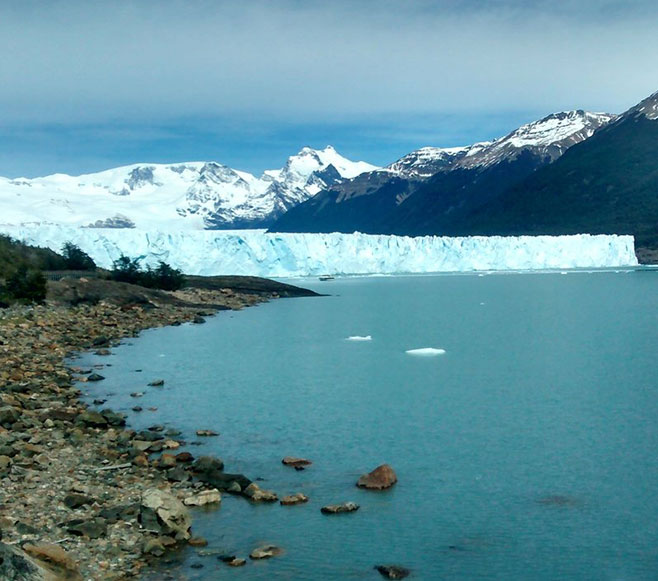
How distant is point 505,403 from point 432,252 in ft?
169

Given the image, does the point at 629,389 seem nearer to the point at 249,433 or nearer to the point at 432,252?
the point at 249,433

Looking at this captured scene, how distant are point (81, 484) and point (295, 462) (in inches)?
108

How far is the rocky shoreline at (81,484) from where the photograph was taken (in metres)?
6.43

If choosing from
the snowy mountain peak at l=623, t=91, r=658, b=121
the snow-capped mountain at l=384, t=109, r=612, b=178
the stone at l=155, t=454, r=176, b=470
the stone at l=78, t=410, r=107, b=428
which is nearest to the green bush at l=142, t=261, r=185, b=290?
the stone at l=78, t=410, r=107, b=428

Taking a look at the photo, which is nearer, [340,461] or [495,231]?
[340,461]

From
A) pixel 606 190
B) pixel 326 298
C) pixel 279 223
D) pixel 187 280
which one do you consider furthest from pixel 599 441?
pixel 279 223

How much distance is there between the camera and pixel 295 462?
978 cm

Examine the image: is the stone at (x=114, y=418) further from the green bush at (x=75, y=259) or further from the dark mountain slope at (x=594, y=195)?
the dark mountain slope at (x=594, y=195)

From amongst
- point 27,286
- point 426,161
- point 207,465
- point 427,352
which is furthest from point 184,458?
point 426,161

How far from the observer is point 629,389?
570 inches

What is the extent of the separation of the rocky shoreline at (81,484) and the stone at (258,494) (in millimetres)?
16

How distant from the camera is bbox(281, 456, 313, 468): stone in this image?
973 centimetres

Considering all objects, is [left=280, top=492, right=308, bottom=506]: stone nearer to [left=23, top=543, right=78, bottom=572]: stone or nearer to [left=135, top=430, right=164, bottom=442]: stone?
[left=23, top=543, right=78, bottom=572]: stone

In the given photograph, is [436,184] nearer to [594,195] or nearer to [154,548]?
[594,195]
